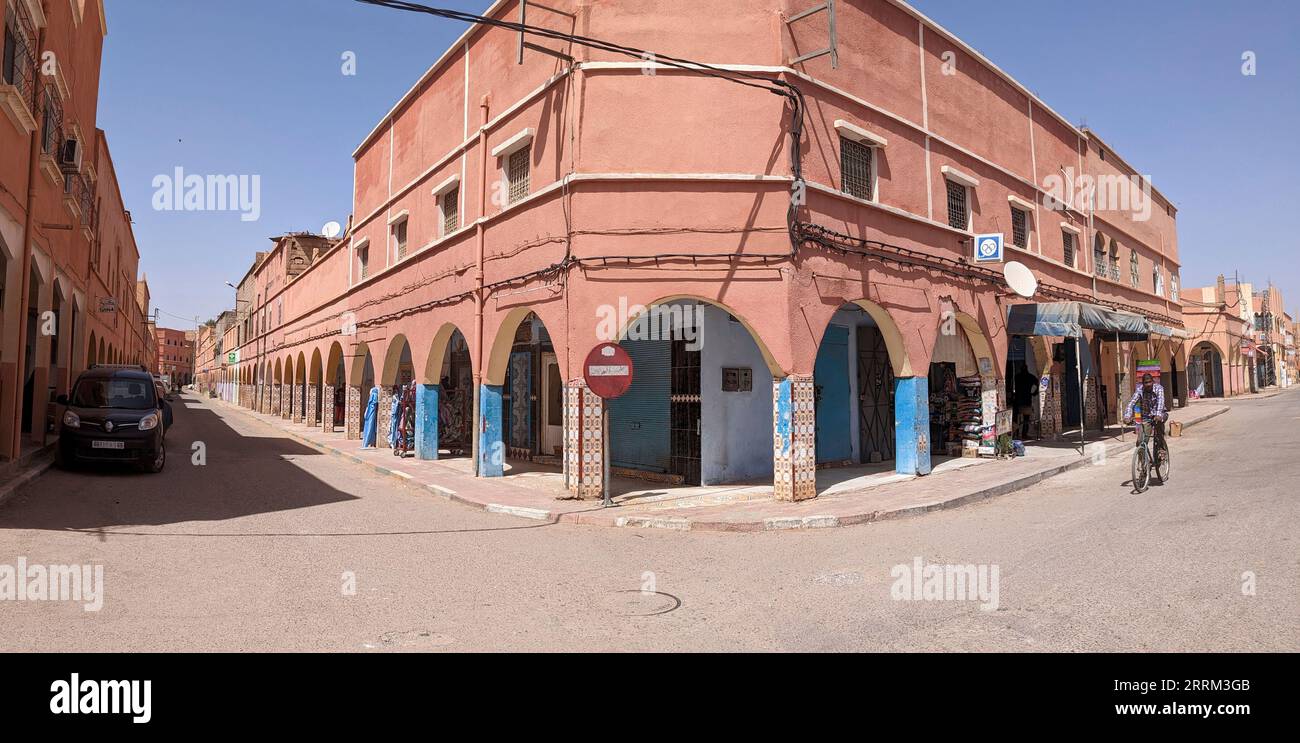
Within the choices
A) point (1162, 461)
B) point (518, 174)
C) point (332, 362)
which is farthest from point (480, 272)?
point (332, 362)

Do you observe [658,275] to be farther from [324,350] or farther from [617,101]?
[324,350]

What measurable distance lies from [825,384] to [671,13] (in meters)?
8.12

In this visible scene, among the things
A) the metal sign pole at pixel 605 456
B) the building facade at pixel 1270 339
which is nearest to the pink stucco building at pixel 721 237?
the metal sign pole at pixel 605 456

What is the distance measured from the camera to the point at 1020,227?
19.1m

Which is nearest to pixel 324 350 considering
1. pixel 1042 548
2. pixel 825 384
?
pixel 825 384

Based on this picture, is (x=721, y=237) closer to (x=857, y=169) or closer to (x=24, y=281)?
(x=857, y=169)

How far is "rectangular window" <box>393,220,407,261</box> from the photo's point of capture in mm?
20202

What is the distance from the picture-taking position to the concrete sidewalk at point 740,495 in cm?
991

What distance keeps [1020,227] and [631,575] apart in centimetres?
1708

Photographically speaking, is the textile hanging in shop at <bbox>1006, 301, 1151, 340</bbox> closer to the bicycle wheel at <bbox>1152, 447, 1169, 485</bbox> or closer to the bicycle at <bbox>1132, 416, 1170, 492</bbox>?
the bicycle wheel at <bbox>1152, 447, 1169, 485</bbox>

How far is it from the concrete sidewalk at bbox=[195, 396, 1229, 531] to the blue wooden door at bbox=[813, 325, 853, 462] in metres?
0.94

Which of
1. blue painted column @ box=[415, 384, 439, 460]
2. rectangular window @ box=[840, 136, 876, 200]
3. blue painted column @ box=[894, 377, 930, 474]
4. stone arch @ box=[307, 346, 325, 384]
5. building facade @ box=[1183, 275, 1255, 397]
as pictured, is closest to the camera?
rectangular window @ box=[840, 136, 876, 200]

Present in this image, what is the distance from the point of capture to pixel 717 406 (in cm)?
1309

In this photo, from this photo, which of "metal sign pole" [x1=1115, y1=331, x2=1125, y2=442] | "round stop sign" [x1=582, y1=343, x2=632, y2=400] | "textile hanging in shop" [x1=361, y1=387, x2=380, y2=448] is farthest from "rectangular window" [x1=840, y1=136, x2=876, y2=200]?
"metal sign pole" [x1=1115, y1=331, x2=1125, y2=442]
